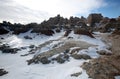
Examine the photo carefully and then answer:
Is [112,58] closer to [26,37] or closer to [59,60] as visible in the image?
[59,60]

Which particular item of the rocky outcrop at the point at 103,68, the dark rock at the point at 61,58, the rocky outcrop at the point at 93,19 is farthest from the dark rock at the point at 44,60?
the rocky outcrop at the point at 93,19

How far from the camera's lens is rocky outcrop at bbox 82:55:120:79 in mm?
14984

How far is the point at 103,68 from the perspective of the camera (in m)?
15.9

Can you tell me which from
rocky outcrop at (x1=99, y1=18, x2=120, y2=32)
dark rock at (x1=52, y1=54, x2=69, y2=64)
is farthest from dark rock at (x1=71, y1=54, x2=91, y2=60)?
rocky outcrop at (x1=99, y1=18, x2=120, y2=32)

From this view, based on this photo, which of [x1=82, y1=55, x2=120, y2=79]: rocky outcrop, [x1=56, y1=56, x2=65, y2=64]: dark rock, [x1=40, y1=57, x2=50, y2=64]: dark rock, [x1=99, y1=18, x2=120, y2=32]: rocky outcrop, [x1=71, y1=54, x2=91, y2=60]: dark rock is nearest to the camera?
[x1=82, y1=55, x2=120, y2=79]: rocky outcrop

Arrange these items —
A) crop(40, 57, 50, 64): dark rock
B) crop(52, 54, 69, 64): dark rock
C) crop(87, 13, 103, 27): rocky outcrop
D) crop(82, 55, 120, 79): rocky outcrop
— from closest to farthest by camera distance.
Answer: crop(82, 55, 120, 79): rocky outcrop, crop(52, 54, 69, 64): dark rock, crop(40, 57, 50, 64): dark rock, crop(87, 13, 103, 27): rocky outcrop

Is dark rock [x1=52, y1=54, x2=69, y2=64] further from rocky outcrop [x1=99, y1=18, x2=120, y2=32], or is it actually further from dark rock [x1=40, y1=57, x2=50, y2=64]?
rocky outcrop [x1=99, y1=18, x2=120, y2=32]

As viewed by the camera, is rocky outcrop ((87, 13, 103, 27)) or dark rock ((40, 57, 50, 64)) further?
rocky outcrop ((87, 13, 103, 27))

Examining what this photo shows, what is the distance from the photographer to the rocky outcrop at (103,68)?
1498 cm

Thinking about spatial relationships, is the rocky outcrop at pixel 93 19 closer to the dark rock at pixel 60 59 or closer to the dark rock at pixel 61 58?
the dark rock at pixel 61 58

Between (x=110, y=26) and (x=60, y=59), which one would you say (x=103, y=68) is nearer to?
(x=60, y=59)

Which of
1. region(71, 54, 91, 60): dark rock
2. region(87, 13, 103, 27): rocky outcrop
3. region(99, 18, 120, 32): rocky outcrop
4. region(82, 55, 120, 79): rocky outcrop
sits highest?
region(87, 13, 103, 27): rocky outcrop

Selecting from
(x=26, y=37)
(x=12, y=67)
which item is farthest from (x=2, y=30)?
(x=12, y=67)

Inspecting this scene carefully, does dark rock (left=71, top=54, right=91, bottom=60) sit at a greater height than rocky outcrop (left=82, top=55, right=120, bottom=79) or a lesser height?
greater
